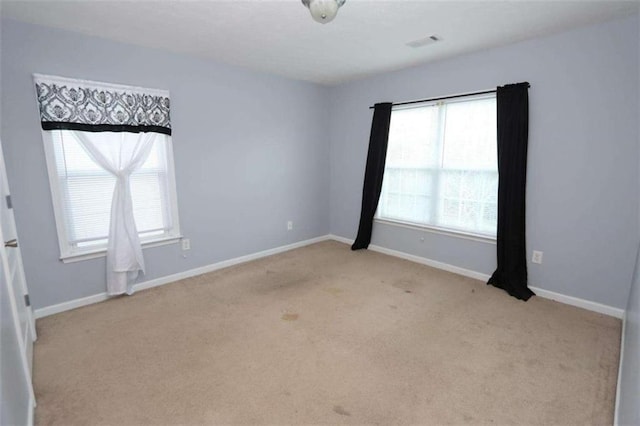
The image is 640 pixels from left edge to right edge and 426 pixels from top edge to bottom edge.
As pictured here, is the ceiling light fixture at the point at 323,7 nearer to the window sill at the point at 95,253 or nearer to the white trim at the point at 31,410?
the white trim at the point at 31,410

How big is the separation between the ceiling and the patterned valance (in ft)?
1.41

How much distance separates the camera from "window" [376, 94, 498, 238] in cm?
322

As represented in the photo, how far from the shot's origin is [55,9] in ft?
7.06

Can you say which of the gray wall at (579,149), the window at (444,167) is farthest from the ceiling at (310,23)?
the window at (444,167)

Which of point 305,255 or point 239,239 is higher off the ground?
point 239,239

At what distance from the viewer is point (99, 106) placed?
267 centimetres

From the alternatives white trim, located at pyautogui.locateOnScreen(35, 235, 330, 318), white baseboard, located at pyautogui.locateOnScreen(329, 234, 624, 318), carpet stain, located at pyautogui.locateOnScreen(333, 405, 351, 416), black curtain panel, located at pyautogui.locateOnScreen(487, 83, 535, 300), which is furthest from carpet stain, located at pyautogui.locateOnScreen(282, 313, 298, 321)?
black curtain panel, located at pyautogui.locateOnScreen(487, 83, 535, 300)

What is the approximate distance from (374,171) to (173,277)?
2765mm

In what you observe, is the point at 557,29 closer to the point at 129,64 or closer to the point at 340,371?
the point at 340,371

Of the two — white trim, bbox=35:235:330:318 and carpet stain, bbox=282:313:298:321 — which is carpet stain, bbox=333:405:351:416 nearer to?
carpet stain, bbox=282:313:298:321

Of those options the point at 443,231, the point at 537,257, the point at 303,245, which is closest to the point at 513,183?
the point at 537,257

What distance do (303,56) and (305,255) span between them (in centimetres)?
244

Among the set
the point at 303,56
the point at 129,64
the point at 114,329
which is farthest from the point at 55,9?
the point at 114,329

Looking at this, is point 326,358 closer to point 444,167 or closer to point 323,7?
point 323,7
